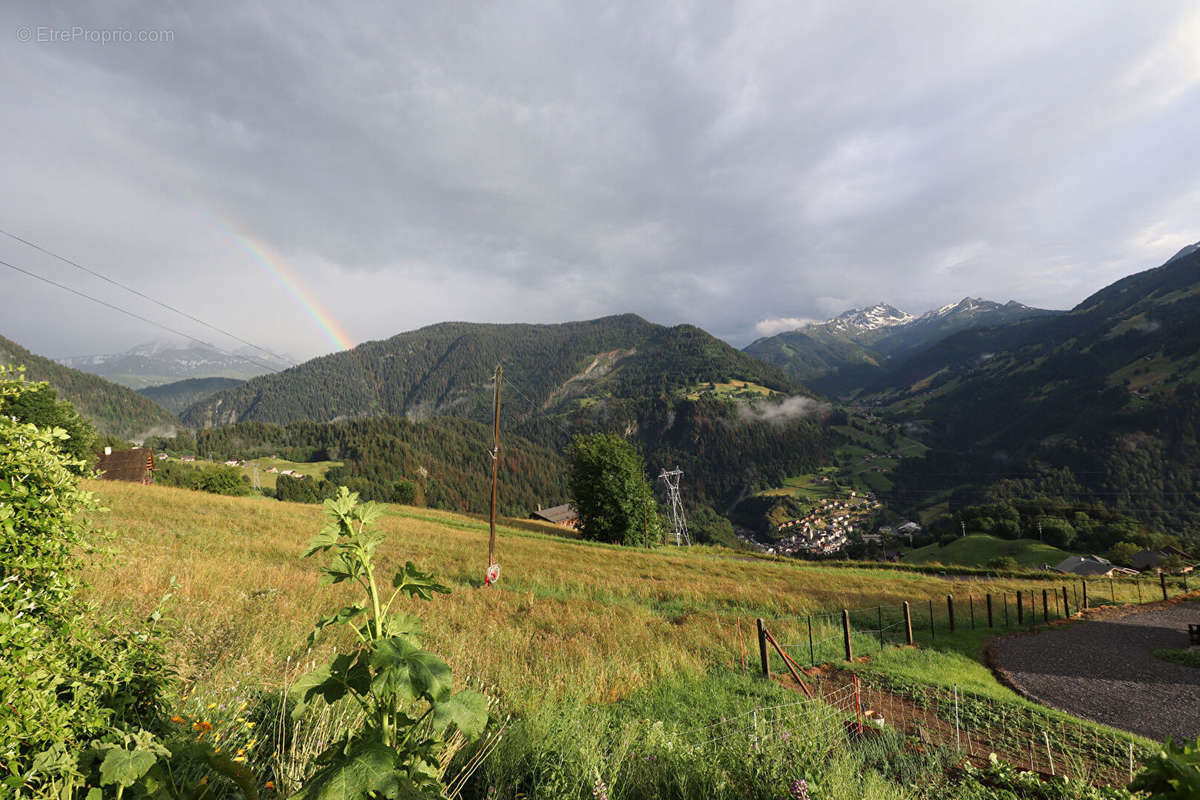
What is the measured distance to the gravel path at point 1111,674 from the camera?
10.2 metres

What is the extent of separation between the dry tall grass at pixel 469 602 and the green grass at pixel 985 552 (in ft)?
203

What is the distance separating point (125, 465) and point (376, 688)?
7428 cm

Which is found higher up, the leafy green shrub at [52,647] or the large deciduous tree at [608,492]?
the leafy green shrub at [52,647]

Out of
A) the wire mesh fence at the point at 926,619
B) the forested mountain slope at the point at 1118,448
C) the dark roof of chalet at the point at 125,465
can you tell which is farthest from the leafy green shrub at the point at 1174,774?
the forested mountain slope at the point at 1118,448

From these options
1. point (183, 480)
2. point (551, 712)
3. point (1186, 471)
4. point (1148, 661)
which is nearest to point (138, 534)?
point (551, 712)

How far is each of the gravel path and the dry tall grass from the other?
6.07 m

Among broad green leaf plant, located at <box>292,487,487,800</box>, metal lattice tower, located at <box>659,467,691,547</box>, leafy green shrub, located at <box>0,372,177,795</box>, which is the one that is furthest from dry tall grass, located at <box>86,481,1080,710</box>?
metal lattice tower, located at <box>659,467,691,547</box>

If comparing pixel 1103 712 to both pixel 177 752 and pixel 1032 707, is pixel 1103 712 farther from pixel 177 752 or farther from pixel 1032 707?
pixel 177 752

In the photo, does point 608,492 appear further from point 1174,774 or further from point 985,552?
point 985,552

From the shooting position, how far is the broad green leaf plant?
5.53 feet

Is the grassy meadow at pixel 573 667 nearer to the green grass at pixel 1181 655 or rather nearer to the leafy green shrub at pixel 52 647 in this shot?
the leafy green shrub at pixel 52 647

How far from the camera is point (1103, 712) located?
10.3 metres

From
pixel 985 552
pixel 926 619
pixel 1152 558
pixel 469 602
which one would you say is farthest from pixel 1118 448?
pixel 469 602

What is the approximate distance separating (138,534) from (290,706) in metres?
15.9
